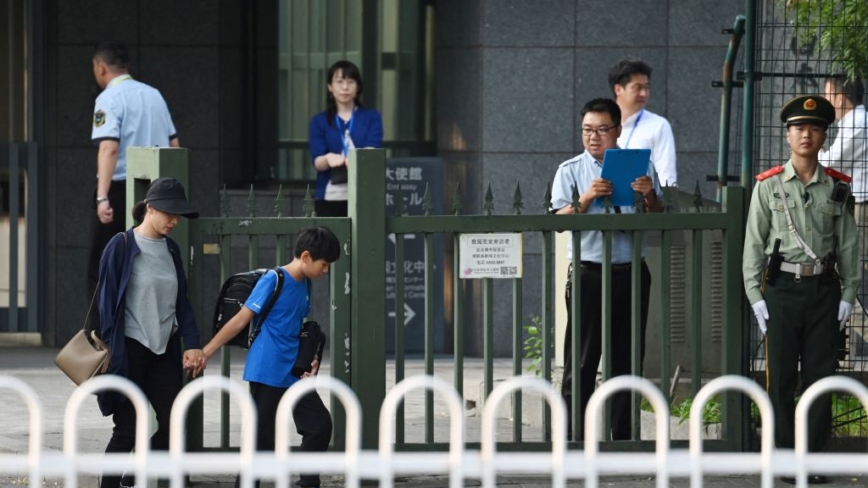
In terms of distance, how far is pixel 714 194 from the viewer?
41.6ft

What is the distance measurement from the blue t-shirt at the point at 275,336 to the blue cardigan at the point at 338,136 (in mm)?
4085

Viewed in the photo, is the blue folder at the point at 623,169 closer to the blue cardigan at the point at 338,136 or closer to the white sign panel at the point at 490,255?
the white sign panel at the point at 490,255

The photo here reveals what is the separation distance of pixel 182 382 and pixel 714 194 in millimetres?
6128

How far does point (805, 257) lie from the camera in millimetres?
8047

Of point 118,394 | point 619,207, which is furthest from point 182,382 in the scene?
point 619,207

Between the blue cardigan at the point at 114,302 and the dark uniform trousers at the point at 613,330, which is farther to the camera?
the dark uniform trousers at the point at 613,330

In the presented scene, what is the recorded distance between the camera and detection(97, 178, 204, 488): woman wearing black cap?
7188mm

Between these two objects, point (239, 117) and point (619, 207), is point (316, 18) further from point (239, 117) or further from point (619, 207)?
point (619, 207)

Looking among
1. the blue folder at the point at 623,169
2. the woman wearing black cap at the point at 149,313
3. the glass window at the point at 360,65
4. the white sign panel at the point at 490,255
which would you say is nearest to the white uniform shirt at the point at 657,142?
the blue folder at the point at 623,169

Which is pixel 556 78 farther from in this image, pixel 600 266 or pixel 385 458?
pixel 385 458

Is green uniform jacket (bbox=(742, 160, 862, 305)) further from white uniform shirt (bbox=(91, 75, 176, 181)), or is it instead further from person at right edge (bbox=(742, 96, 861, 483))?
white uniform shirt (bbox=(91, 75, 176, 181))

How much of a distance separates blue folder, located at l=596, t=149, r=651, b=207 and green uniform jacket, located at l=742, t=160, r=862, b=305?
565 mm

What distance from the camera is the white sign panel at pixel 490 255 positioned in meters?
8.02

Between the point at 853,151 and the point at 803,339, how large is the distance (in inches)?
54.5
